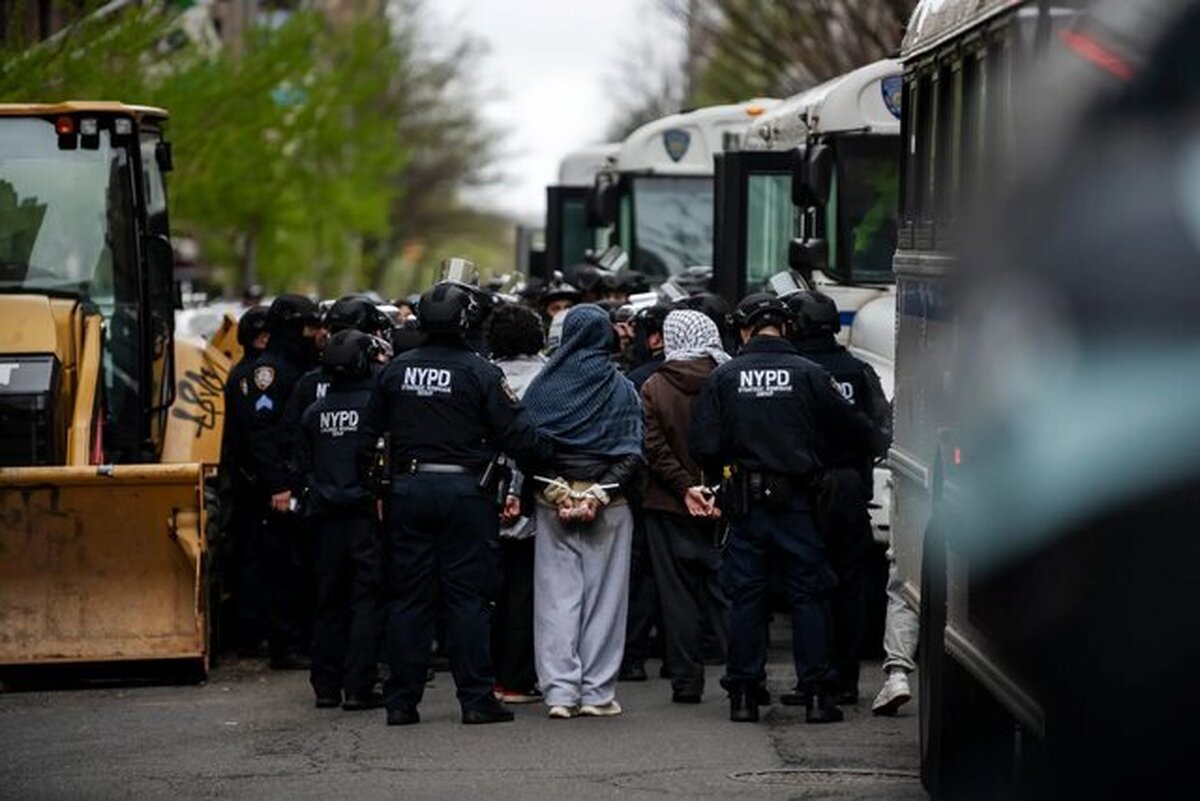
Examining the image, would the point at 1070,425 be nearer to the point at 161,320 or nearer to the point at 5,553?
the point at 5,553

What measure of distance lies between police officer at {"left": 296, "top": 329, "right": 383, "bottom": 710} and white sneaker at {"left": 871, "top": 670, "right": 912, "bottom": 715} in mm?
2440

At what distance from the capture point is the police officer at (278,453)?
1623cm

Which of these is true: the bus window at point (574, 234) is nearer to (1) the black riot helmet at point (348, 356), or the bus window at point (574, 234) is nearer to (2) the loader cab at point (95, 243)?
(2) the loader cab at point (95, 243)

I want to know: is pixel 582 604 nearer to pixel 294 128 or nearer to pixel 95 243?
pixel 95 243

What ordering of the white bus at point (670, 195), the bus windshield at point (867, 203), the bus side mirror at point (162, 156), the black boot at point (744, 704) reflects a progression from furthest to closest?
the white bus at point (670, 195) < the bus windshield at point (867, 203) < the bus side mirror at point (162, 156) < the black boot at point (744, 704)

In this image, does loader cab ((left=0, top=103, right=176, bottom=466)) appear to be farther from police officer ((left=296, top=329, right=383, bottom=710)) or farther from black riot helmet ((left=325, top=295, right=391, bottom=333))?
police officer ((left=296, top=329, right=383, bottom=710))

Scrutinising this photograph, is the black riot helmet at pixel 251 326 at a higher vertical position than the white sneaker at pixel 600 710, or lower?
higher

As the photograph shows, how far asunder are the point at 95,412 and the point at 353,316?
1664mm

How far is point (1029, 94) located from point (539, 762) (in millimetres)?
5015

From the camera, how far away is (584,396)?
13.8 meters

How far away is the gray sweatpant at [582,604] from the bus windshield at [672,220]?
13.2 meters

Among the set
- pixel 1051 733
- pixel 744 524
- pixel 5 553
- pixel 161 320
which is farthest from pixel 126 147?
pixel 1051 733

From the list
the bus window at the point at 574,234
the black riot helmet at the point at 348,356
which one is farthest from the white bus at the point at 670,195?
the black riot helmet at the point at 348,356

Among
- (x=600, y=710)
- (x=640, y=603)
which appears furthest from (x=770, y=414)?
(x=640, y=603)
